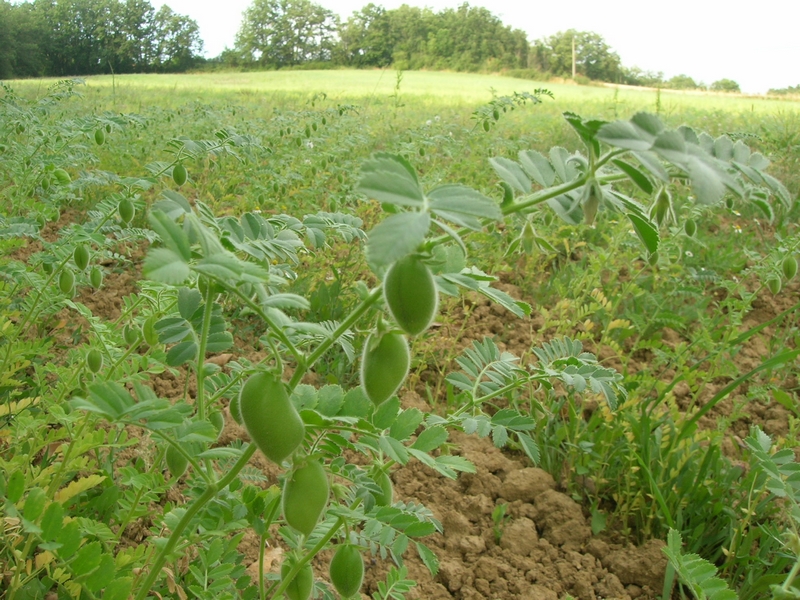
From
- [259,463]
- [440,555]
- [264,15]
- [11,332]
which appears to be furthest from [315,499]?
[264,15]

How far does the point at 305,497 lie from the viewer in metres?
0.74

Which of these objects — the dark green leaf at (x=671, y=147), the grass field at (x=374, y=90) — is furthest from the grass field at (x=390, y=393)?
the grass field at (x=374, y=90)

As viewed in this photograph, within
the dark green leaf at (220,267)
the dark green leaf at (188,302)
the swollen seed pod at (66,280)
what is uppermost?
the dark green leaf at (220,267)

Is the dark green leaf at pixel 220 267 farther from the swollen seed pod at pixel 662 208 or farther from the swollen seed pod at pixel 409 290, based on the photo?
the swollen seed pod at pixel 662 208

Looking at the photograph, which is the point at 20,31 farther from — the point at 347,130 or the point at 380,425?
the point at 380,425

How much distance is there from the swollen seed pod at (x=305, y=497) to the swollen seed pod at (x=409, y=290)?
254 millimetres

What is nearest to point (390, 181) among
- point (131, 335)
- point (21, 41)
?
point (131, 335)

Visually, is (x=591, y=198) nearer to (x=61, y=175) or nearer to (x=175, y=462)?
(x=175, y=462)

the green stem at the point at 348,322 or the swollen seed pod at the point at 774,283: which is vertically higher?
the green stem at the point at 348,322

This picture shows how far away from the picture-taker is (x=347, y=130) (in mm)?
4504

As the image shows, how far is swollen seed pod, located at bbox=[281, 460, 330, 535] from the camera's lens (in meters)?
0.74

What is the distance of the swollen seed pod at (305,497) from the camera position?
740 millimetres

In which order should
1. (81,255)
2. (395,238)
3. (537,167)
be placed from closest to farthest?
(395,238)
(537,167)
(81,255)

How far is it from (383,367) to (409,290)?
0.15 meters
